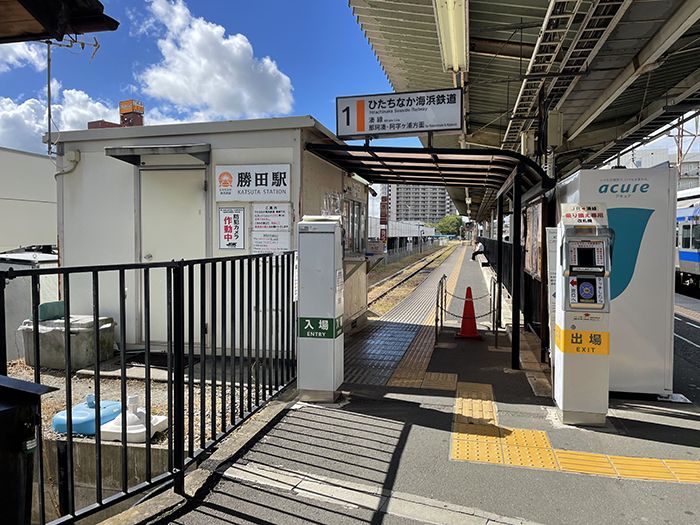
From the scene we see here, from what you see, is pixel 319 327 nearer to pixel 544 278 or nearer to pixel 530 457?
pixel 530 457

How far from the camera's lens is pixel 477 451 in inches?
163

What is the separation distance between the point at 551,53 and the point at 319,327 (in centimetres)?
529

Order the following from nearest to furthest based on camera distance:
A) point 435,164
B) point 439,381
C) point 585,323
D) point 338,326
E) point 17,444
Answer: point 17,444 → point 585,323 → point 338,326 → point 439,381 → point 435,164

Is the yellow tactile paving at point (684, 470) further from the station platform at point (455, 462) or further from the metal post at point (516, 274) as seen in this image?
the metal post at point (516, 274)

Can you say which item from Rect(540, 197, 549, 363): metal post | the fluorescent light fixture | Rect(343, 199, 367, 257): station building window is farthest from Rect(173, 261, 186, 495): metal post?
Rect(343, 199, 367, 257): station building window

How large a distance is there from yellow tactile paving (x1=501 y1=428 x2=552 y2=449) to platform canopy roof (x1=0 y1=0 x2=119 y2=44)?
14.6 feet

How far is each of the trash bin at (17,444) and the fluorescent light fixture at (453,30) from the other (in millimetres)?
5072

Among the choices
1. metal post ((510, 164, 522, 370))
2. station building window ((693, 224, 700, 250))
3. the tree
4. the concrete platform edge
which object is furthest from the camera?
the tree

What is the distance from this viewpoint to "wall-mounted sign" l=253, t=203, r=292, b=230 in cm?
694

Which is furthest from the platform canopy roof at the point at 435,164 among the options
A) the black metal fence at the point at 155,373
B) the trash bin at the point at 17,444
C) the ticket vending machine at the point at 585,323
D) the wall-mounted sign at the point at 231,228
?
the trash bin at the point at 17,444

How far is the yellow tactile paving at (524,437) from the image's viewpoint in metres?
4.29

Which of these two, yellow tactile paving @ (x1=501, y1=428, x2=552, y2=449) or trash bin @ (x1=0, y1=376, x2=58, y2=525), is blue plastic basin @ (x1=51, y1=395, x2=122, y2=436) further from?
yellow tactile paving @ (x1=501, y1=428, x2=552, y2=449)

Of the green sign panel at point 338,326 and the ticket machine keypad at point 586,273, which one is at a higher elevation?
the ticket machine keypad at point 586,273

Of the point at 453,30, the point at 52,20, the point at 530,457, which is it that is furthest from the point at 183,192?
the point at 530,457
